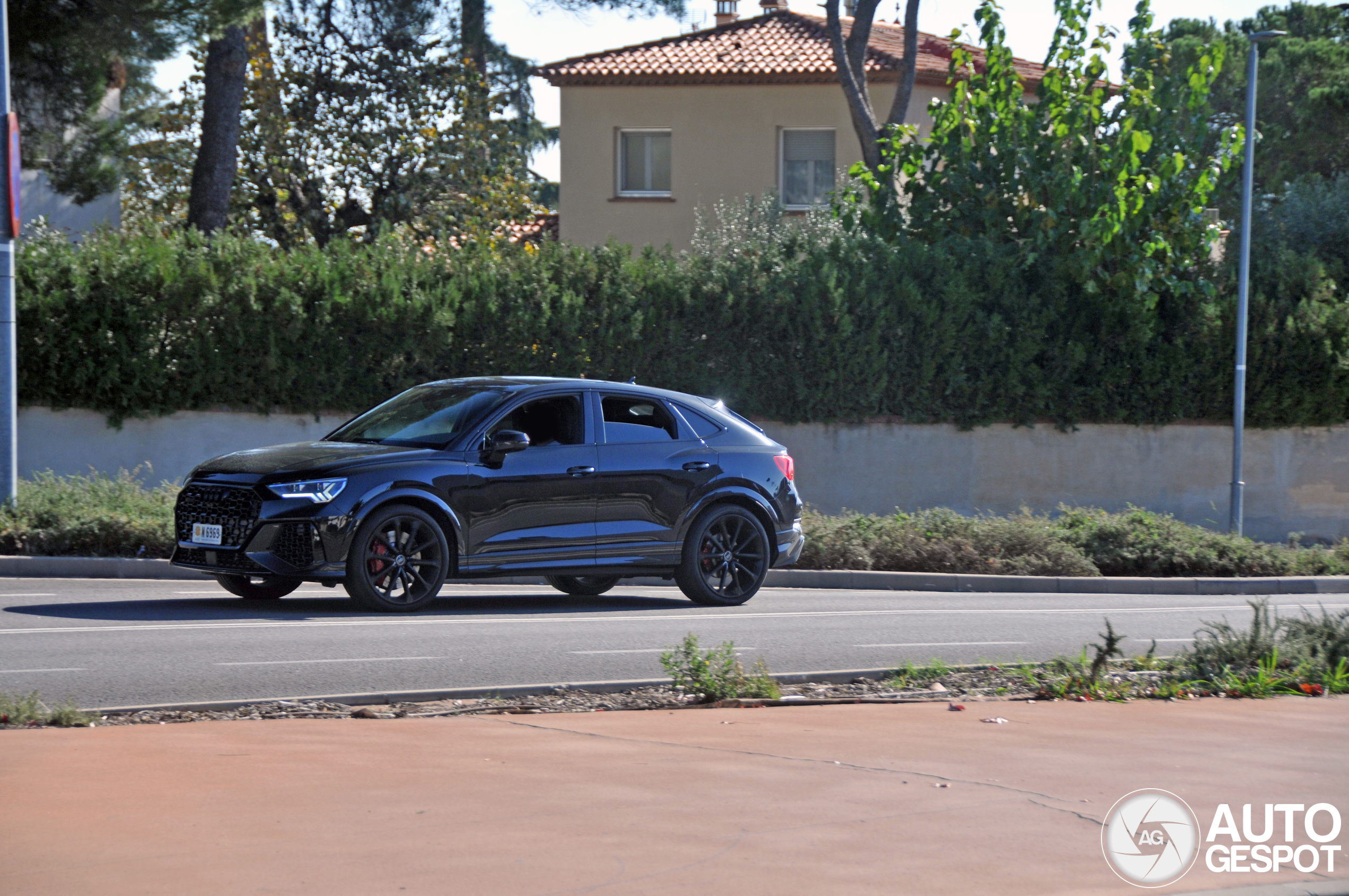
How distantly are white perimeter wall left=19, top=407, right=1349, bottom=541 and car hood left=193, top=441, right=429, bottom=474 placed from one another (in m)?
12.6

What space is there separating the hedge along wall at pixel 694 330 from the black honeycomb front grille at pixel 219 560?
9788mm

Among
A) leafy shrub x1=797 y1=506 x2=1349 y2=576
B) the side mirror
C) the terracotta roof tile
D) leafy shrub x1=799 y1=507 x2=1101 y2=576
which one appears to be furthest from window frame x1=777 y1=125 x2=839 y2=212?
the side mirror

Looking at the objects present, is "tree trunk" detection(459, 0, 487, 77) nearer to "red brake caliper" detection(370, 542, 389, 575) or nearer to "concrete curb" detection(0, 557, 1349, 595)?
"concrete curb" detection(0, 557, 1349, 595)

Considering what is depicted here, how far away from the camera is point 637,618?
454 inches

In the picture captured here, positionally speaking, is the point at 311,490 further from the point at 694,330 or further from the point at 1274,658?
the point at 694,330

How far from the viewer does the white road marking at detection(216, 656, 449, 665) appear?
28.6 feet

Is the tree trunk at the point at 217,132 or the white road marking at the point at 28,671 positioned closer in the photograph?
the white road marking at the point at 28,671

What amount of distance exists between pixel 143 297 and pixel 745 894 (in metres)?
17.2

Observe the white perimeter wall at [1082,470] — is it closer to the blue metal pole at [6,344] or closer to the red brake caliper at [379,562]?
the blue metal pole at [6,344]

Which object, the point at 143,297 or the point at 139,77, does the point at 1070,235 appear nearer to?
the point at 143,297

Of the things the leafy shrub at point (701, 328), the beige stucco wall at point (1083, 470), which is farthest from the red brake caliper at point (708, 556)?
the beige stucco wall at point (1083, 470)

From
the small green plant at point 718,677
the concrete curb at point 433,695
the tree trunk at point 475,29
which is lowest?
the concrete curb at point 433,695

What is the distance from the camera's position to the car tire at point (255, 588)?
11594 millimetres

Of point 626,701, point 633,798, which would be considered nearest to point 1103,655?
Answer: point 626,701
